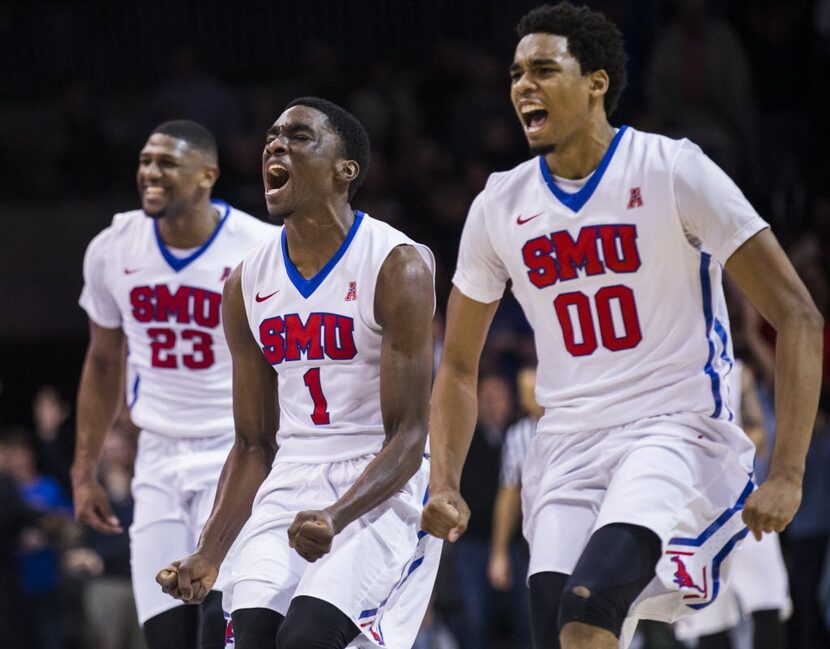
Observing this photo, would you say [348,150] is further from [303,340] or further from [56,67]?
[56,67]

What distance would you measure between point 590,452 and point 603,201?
2.51 ft

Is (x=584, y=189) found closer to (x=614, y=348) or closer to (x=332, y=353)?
→ (x=614, y=348)

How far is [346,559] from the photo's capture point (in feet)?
13.5

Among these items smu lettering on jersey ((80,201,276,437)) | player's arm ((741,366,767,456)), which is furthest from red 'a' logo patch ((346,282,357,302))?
player's arm ((741,366,767,456))

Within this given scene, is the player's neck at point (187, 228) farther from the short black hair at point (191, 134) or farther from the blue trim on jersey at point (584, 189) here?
the blue trim on jersey at point (584, 189)

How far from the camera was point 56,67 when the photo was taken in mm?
14070

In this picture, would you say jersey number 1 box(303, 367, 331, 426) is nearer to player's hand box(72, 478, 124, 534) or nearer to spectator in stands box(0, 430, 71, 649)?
player's hand box(72, 478, 124, 534)

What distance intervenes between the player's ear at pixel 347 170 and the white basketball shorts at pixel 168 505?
151cm

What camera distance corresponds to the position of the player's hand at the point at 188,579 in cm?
413

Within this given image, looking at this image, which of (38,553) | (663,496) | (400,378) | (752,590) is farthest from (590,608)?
(38,553)

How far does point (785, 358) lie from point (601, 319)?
0.58m

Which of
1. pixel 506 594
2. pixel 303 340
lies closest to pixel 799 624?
pixel 506 594

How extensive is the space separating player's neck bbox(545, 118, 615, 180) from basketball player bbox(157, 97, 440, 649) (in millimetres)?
542

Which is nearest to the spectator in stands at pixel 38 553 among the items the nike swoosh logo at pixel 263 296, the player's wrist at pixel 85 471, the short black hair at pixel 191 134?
the player's wrist at pixel 85 471
